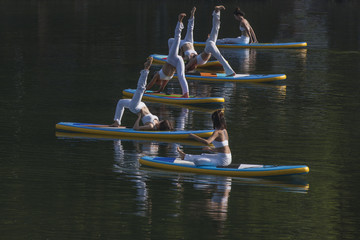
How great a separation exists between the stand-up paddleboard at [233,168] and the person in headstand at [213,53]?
1140 centimetres

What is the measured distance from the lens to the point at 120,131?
75.0 ft

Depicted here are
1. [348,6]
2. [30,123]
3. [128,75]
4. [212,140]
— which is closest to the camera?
[212,140]

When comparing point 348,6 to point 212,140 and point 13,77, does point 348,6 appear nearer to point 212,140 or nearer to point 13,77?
point 13,77

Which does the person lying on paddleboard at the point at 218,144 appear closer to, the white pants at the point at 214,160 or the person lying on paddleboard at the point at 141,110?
the white pants at the point at 214,160

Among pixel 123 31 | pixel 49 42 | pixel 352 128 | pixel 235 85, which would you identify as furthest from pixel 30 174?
pixel 123 31

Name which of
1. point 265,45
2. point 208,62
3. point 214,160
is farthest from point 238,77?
point 214,160

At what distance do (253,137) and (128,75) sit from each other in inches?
484

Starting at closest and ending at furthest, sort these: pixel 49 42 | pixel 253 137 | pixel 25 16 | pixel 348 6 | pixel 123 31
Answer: pixel 253 137 → pixel 49 42 → pixel 123 31 → pixel 25 16 → pixel 348 6

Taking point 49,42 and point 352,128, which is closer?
point 352,128

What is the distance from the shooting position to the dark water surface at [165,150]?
16.1 m

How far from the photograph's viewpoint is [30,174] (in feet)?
63.6

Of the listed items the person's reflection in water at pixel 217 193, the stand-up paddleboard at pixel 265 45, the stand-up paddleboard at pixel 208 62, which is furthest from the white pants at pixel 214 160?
the stand-up paddleboard at pixel 265 45

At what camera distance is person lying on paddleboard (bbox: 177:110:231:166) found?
61.6 feet

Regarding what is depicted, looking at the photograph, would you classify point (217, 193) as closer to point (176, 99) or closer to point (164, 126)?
point (164, 126)
